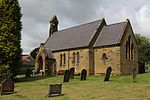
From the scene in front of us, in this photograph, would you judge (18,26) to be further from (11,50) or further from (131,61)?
(131,61)

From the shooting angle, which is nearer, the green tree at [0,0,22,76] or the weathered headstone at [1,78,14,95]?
the weathered headstone at [1,78,14,95]

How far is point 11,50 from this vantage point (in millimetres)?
38562

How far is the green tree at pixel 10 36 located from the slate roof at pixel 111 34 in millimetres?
13826

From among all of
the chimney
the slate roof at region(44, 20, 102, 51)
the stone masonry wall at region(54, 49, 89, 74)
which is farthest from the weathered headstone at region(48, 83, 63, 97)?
the chimney

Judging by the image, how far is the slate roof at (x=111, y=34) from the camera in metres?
44.2

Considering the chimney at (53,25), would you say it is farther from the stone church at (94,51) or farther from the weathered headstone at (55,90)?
the weathered headstone at (55,90)

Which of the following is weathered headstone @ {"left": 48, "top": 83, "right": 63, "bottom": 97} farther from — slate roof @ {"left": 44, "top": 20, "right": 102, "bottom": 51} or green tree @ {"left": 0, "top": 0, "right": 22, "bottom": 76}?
slate roof @ {"left": 44, "top": 20, "right": 102, "bottom": 51}

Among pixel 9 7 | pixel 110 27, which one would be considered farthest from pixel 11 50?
pixel 110 27

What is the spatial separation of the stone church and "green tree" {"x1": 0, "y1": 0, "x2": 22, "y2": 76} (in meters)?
12.1

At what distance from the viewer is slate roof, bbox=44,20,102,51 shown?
49188mm

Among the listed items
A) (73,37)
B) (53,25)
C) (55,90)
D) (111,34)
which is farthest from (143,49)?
(55,90)

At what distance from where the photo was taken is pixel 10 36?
39594 mm

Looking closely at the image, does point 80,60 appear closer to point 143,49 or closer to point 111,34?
point 111,34

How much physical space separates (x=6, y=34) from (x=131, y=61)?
20.4m
